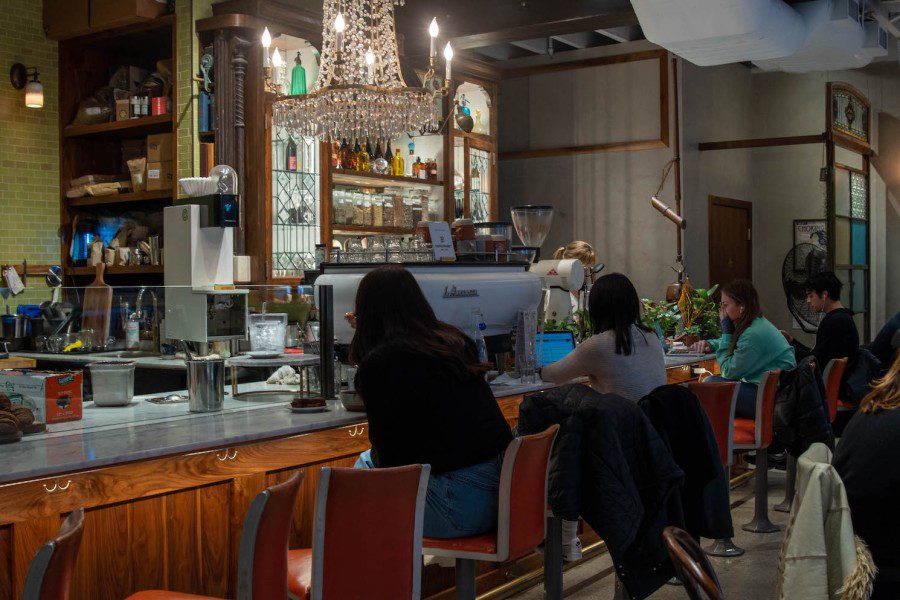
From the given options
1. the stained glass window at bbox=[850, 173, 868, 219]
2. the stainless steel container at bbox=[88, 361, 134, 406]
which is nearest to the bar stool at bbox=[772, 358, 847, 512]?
the stainless steel container at bbox=[88, 361, 134, 406]

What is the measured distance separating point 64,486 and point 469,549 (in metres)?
1.10

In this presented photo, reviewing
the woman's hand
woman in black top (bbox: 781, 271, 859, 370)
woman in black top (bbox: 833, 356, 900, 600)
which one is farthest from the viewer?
the woman's hand

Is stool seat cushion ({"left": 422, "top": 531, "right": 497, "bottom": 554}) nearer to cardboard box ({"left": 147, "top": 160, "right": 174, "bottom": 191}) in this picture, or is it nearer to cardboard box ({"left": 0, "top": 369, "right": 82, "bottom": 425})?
cardboard box ({"left": 0, "top": 369, "right": 82, "bottom": 425})

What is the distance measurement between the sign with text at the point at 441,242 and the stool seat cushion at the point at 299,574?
1409 mm

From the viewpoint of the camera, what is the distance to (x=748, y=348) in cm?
509

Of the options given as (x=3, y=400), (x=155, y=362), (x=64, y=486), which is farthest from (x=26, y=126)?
(x=64, y=486)

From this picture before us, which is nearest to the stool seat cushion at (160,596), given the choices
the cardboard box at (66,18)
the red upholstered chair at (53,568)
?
the red upholstered chair at (53,568)

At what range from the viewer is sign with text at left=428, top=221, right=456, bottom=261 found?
3711 millimetres

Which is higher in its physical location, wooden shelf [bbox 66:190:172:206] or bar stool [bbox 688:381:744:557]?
wooden shelf [bbox 66:190:172:206]

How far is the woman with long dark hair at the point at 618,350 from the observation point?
150 inches

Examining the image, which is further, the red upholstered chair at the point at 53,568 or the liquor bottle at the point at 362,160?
the liquor bottle at the point at 362,160

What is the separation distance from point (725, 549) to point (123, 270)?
4.63 metres

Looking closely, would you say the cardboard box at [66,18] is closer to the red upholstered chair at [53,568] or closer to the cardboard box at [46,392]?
the cardboard box at [46,392]

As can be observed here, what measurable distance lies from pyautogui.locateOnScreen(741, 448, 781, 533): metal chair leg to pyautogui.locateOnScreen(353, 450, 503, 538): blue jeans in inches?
109
